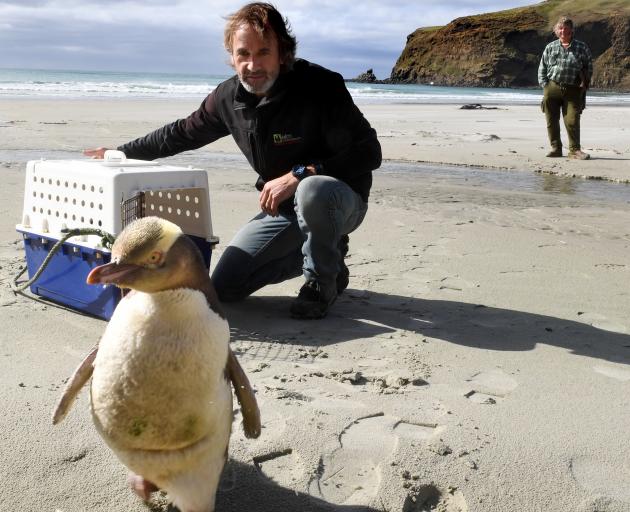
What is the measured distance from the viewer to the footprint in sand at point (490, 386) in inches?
106

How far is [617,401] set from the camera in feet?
8.81

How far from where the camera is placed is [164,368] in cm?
167

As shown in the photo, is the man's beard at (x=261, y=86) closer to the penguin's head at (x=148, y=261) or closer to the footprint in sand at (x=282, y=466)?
the footprint in sand at (x=282, y=466)

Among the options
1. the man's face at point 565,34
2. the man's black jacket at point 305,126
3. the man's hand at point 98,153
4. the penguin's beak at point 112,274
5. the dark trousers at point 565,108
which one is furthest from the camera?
the dark trousers at point 565,108

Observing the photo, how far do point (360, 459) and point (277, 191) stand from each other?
148 cm

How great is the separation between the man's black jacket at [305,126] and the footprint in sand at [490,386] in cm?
119

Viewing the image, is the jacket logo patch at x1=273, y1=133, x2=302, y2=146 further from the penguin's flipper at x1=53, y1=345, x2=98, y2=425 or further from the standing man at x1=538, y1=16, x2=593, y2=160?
the standing man at x1=538, y1=16, x2=593, y2=160

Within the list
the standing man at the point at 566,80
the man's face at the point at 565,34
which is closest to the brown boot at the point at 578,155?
the standing man at the point at 566,80

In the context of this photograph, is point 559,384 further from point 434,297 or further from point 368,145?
point 368,145

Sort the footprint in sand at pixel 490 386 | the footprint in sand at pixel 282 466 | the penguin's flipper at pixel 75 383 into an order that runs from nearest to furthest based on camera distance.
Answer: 1. the penguin's flipper at pixel 75 383
2. the footprint in sand at pixel 282 466
3. the footprint in sand at pixel 490 386

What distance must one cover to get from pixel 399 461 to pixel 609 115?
1897cm

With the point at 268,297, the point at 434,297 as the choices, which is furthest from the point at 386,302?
the point at 268,297

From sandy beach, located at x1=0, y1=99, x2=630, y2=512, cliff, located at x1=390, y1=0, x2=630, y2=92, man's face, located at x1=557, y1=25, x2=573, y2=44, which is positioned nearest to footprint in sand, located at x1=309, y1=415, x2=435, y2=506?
sandy beach, located at x1=0, y1=99, x2=630, y2=512

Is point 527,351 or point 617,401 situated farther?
point 527,351
